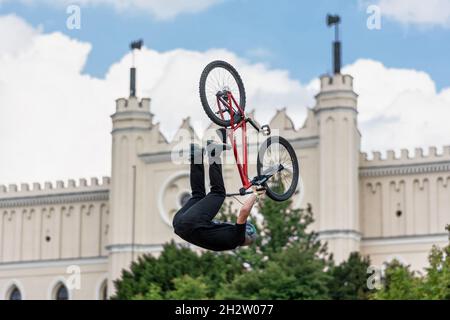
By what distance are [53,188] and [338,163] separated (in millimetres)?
25594

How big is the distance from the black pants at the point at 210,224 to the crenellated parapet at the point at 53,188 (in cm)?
8531

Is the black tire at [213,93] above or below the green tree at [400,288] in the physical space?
below

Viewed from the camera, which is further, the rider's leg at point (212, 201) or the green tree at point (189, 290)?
the green tree at point (189, 290)

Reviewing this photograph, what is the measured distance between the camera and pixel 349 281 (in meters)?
68.1

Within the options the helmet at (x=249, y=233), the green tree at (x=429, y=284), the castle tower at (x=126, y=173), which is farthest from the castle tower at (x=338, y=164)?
the helmet at (x=249, y=233)

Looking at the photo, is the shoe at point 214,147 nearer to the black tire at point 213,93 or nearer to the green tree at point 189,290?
the black tire at point 213,93

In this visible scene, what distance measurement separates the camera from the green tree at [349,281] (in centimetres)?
6644

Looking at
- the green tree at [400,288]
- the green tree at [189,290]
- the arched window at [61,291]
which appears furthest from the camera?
the arched window at [61,291]

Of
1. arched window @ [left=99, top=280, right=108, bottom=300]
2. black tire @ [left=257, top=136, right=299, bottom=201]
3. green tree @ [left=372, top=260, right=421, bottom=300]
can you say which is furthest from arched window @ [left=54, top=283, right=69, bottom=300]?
black tire @ [left=257, top=136, right=299, bottom=201]

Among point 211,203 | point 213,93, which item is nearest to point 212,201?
point 211,203

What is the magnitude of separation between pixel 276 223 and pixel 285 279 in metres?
7.73

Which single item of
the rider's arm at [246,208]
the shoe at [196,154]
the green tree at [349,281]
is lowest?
the rider's arm at [246,208]
